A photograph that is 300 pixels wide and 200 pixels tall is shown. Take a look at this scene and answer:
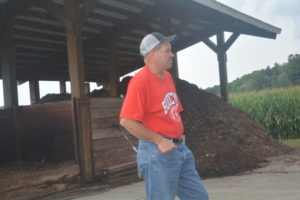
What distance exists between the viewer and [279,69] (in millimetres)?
63594

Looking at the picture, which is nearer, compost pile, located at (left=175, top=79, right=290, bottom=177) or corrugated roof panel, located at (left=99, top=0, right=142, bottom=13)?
compost pile, located at (left=175, top=79, right=290, bottom=177)

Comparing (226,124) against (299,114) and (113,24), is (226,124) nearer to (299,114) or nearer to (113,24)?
(113,24)

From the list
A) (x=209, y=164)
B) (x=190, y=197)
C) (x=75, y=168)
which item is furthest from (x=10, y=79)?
(x=190, y=197)

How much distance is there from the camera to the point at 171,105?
267 cm

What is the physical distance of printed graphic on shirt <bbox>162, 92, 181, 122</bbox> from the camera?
8.57 feet

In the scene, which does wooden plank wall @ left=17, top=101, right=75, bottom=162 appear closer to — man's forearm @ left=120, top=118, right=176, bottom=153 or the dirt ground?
the dirt ground

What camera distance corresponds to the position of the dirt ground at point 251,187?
4.74 meters

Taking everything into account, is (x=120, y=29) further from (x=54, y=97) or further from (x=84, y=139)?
(x=54, y=97)

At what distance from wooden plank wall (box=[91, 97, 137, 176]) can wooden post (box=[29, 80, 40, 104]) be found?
5.46 meters

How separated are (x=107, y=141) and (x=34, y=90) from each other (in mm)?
6050

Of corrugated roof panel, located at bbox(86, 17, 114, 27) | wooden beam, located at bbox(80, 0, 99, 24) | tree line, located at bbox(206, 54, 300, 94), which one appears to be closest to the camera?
wooden beam, located at bbox(80, 0, 99, 24)

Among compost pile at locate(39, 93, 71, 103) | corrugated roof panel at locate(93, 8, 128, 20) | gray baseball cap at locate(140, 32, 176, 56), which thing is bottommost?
compost pile at locate(39, 93, 71, 103)

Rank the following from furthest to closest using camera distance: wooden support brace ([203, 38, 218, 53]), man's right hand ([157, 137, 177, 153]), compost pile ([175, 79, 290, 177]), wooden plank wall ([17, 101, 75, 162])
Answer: wooden support brace ([203, 38, 218, 53])
compost pile ([175, 79, 290, 177])
wooden plank wall ([17, 101, 75, 162])
man's right hand ([157, 137, 177, 153])

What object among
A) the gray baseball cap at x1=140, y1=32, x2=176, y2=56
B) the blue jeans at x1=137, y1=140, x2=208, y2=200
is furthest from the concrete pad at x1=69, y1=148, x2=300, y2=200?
the gray baseball cap at x1=140, y1=32, x2=176, y2=56
